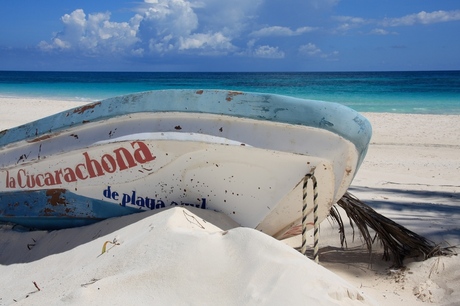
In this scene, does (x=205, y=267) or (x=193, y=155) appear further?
(x=193, y=155)

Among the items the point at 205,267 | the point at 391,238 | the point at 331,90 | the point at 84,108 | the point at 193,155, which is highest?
the point at 84,108

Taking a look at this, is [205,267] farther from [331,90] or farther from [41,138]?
[331,90]

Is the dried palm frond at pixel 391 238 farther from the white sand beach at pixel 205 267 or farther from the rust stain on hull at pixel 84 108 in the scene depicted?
the rust stain on hull at pixel 84 108

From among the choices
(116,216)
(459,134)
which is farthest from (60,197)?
(459,134)

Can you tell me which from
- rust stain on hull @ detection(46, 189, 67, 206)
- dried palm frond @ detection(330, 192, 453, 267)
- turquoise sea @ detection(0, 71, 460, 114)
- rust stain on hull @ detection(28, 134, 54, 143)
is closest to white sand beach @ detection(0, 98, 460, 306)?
dried palm frond @ detection(330, 192, 453, 267)

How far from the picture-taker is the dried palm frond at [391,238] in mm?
3068

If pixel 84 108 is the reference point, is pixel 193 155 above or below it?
below

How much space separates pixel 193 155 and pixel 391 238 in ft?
4.69

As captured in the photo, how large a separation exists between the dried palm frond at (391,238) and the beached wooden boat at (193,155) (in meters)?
0.50

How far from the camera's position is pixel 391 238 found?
3184 mm

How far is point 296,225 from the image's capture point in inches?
119

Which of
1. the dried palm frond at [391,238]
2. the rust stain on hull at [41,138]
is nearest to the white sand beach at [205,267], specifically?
the dried palm frond at [391,238]

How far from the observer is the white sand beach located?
77.9 inches

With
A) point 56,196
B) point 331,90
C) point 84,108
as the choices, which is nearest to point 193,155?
point 84,108
